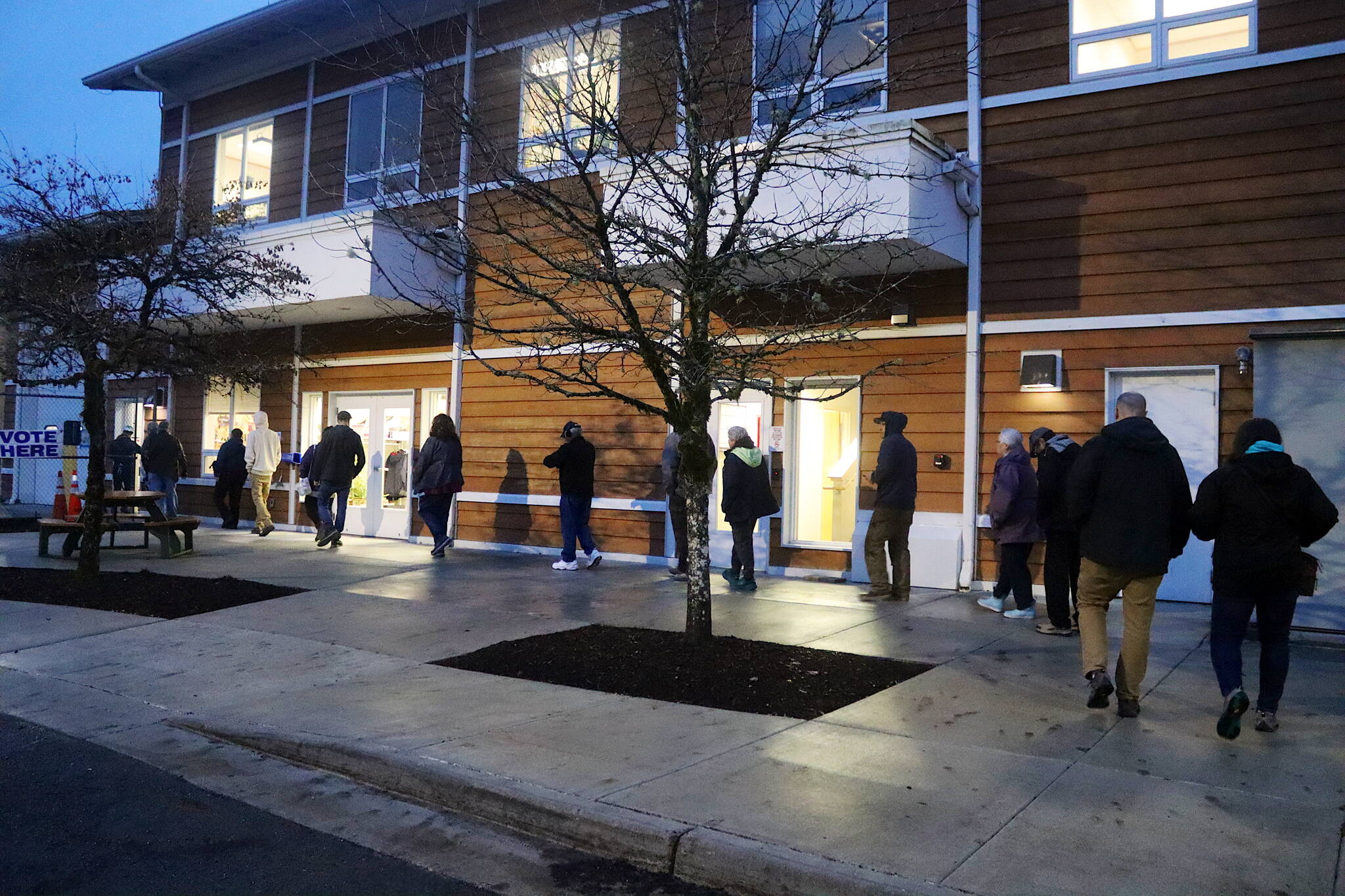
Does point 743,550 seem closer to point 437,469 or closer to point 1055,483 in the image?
point 1055,483

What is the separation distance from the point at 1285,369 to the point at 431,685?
7256 millimetres

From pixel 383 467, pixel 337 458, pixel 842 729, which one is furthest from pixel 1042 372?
pixel 383 467

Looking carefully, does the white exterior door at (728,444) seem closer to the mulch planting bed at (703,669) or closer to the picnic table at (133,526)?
the mulch planting bed at (703,669)

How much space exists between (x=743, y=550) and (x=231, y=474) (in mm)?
9561

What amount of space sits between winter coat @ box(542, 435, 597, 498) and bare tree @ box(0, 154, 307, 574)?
135 inches

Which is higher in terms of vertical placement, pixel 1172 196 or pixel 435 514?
pixel 1172 196

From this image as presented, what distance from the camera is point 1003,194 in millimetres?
10281

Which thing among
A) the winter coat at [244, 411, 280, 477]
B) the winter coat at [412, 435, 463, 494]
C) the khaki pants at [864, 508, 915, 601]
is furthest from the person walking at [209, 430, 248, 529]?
the khaki pants at [864, 508, 915, 601]

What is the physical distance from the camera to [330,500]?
534 inches

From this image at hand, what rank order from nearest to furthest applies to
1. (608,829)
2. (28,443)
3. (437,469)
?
(608,829) → (437,469) → (28,443)

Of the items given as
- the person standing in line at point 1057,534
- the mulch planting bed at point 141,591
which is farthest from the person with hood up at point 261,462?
the person standing in line at point 1057,534

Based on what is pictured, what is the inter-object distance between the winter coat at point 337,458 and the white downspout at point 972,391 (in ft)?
25.5

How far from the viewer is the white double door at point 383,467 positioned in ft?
48.4

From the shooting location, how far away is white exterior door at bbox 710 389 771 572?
456 inches
